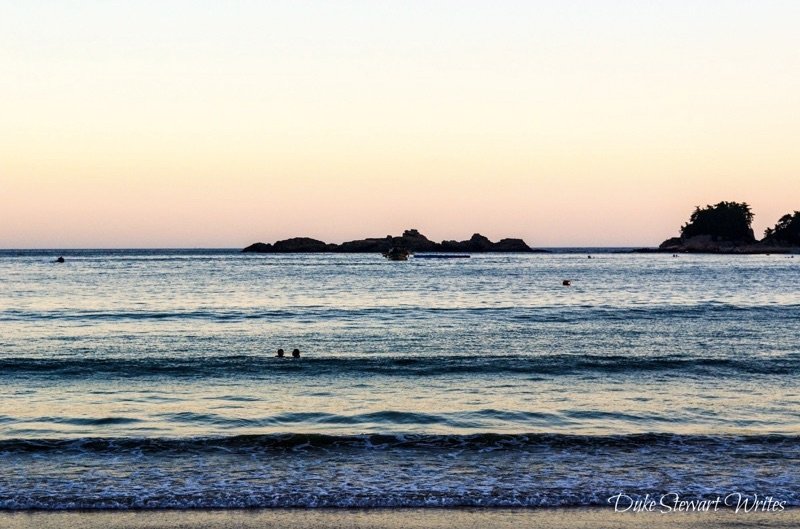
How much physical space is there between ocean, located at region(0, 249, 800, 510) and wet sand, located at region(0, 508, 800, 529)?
35cm

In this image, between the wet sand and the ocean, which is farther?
the ocean

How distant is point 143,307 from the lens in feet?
151

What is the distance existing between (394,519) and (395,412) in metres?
7.19

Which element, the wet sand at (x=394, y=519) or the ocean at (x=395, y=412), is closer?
the wet sand at (x=394, y=519)

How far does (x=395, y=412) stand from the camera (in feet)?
56.5

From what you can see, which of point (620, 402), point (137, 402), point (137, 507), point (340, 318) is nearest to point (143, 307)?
point (340, 318)

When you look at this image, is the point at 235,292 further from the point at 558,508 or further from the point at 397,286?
the point at 558,508

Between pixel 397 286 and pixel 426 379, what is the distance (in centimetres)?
4690

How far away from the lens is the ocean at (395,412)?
37.9 feet

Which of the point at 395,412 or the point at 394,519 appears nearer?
the point at 394,519

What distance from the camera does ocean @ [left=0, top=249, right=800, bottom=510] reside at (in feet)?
37.9

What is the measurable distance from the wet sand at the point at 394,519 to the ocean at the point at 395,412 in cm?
35

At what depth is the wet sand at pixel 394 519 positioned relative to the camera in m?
9.77

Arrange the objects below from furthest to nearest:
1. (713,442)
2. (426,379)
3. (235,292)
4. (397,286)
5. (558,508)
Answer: (397,286), (235,292), (426,379), (713,442), (558,508)
